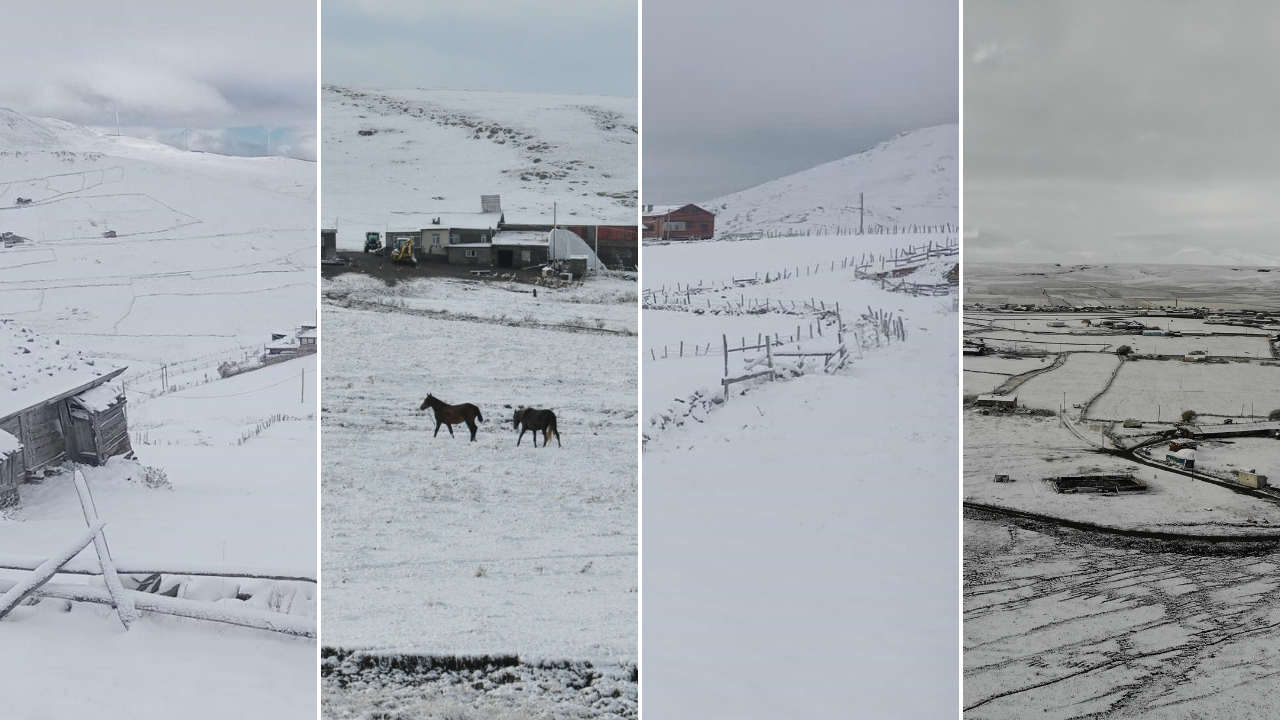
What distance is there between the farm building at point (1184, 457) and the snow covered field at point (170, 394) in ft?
9.85

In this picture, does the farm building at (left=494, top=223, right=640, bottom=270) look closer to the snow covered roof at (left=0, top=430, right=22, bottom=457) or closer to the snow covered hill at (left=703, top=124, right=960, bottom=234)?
the snow covered hill at (left=703, top=124, right=960, bottom=234)

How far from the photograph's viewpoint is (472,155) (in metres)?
3.09

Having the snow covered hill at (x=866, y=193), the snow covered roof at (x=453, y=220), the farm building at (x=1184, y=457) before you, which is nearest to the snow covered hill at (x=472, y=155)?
the snow covered roof at (x=453, y=220)

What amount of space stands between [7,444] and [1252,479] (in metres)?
4.11

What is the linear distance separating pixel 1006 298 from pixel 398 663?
8.38 feet

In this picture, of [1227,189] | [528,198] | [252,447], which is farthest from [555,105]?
[1227,189]

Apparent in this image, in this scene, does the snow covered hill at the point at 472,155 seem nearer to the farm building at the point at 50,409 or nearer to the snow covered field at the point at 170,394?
the snow covered field at the point at 170,394

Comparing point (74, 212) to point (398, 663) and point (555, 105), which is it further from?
point (398, 663)

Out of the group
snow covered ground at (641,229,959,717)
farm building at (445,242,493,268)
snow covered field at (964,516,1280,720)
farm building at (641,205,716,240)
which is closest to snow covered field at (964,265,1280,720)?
snow covered field at (964,516,1280,720)

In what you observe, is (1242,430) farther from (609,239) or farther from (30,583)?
(30,583)

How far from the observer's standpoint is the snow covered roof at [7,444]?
2633 millimetres

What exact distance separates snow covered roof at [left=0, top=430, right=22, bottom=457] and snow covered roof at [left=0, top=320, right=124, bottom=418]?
0.06m

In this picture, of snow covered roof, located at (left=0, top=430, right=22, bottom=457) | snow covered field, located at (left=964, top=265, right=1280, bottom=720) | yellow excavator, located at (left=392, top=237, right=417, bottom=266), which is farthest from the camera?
yellow excavator, located at (left=392, top=237, right=417, bottom=266)

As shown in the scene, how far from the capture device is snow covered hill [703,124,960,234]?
3.19 meters
